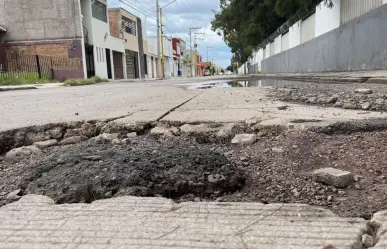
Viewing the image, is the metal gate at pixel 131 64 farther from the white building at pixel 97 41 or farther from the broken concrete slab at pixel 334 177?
the broken concrete slab at pixel 334 177

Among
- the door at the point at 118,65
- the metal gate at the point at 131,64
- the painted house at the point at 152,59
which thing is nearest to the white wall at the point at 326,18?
the door at the point at 118,65

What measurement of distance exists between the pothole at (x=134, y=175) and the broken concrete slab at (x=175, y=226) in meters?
0.15

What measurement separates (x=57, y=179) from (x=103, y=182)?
10.6 inches

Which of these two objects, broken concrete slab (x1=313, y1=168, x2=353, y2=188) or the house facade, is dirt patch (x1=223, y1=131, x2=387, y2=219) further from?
the house facade

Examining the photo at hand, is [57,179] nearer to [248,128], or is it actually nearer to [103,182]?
[103,182]

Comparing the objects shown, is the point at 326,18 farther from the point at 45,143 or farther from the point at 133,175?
the point at 133,175

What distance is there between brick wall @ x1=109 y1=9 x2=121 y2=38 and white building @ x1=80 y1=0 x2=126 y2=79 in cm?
Answer: 244

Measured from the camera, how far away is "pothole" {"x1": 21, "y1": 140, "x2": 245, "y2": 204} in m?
1.68

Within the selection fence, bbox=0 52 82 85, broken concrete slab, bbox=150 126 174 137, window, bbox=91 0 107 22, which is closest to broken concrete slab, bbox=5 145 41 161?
broken concrete slab, bbox=150 126 174 137

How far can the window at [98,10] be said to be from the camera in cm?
2759

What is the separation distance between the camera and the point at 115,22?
3516cm

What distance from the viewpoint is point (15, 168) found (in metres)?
2.25

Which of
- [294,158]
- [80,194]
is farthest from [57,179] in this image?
[294,158]

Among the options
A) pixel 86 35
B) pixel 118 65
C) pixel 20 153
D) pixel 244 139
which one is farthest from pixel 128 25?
pixel 244 139
